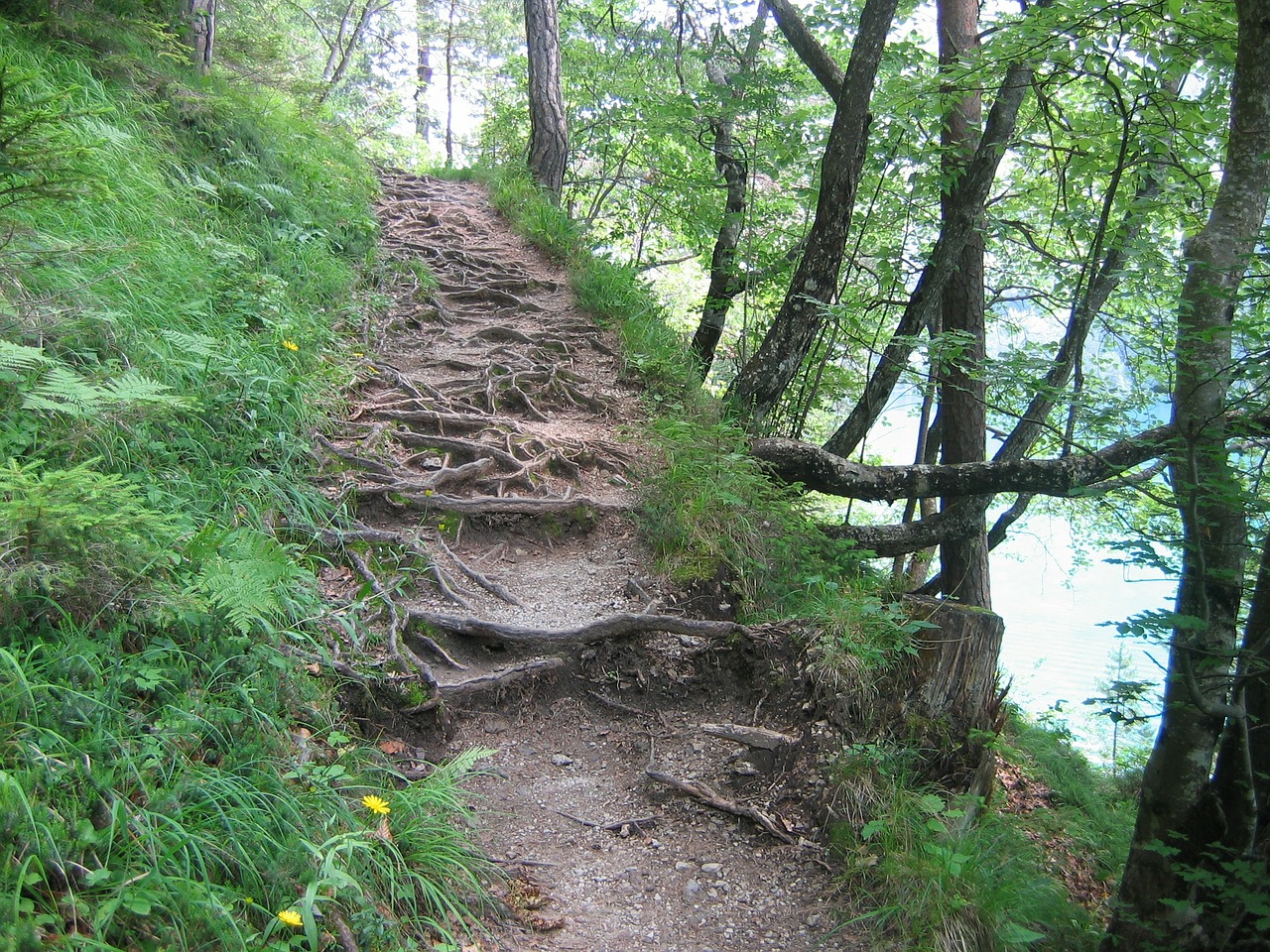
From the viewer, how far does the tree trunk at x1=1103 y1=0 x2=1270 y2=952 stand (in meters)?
2.98

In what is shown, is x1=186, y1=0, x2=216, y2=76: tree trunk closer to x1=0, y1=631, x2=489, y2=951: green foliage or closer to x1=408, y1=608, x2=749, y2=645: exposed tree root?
x1=408, y1=608, x2=749, y2=645: exposed tree root

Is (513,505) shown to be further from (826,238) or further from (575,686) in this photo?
(826,238)

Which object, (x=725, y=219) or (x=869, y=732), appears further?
(x=725, y=219)

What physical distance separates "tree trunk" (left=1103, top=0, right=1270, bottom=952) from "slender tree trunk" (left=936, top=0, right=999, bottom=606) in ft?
10.2

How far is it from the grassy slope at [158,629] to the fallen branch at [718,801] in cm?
113

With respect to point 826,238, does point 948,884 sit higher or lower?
lower

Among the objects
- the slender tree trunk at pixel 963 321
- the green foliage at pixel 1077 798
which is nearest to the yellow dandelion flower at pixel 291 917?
the green foliage at pixel 1077 798

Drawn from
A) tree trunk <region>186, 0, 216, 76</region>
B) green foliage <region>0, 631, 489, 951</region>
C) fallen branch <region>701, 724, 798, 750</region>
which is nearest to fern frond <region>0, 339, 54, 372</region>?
A: green foliage <region>0, 631, 489, 951</region>

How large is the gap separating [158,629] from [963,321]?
21.1 feet

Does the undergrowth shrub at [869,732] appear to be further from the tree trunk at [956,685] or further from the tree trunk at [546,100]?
the tree trunk at [546,100]

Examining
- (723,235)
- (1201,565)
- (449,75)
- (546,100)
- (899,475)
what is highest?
(449,75)

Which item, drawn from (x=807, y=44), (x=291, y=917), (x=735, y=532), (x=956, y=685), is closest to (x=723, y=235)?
(x=807, y=44)

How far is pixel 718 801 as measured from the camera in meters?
3.69

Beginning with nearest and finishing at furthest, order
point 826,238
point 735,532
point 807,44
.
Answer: point 735,532
point 826,238
point 807,44
